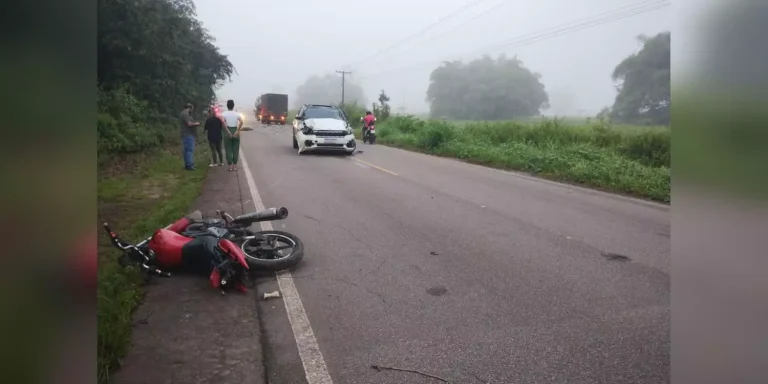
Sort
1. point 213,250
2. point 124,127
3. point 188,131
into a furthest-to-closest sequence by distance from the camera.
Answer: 1. point 124,127
2. point 188,131
3. point 213,250

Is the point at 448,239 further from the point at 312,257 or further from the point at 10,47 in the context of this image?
the point at 10,47

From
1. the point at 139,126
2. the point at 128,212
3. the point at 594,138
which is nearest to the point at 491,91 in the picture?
the point at 594,138

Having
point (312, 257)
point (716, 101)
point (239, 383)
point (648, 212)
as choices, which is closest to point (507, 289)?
point (312, 257)

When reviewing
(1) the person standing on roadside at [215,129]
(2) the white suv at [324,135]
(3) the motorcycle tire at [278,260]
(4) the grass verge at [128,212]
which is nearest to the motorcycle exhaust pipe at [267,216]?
(3) the motorcycle tire at [278,260]

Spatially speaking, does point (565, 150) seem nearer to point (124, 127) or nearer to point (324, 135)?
point (324, 135)

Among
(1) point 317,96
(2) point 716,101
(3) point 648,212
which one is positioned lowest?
(3) point 648,212

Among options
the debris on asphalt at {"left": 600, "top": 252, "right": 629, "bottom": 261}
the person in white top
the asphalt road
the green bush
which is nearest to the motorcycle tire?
the asphalt road

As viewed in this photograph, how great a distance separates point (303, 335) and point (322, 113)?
17328 millimetres

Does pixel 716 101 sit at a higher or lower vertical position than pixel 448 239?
higher

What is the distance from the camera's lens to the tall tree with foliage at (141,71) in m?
17.9

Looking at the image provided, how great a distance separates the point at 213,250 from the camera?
16.4 feet

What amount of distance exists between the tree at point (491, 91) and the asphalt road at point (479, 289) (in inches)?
2012

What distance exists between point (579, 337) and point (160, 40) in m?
23.7

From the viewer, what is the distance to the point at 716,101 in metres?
1.07
